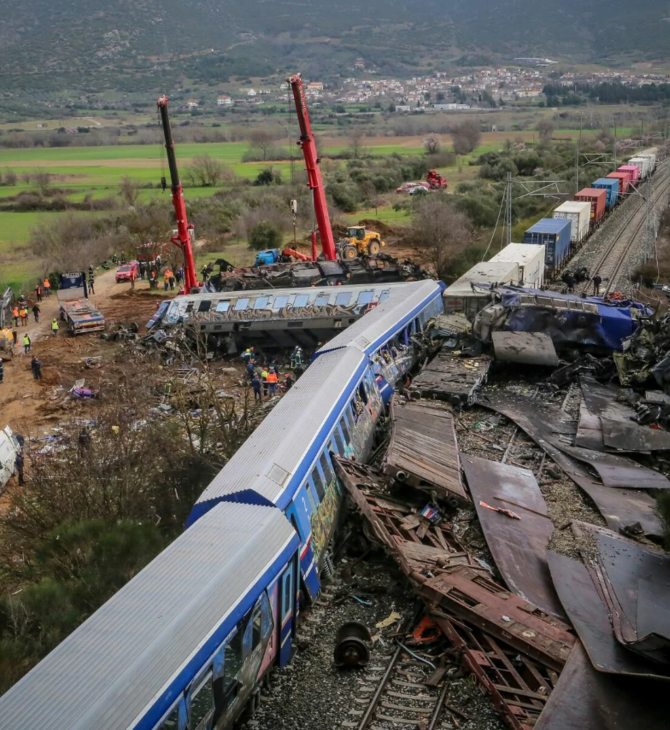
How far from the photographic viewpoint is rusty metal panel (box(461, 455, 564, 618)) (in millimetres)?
10992

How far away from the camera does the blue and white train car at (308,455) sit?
10.7 metres

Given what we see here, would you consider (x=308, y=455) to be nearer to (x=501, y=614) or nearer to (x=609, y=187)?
A: (x=501, y=614)

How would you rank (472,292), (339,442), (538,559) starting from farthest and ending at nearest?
(472,292) → (339,442) → (538,559)

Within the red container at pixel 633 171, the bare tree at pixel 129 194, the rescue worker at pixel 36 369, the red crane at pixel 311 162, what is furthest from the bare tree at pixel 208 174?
the rescue worker at pixel 36 369

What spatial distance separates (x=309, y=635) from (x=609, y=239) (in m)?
37.0

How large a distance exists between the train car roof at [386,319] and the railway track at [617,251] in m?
6.90

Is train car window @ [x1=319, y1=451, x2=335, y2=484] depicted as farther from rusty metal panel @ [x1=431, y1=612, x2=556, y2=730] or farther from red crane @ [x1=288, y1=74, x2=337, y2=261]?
red crane @ [x1=288, y1=74, x2=337, y2=261]

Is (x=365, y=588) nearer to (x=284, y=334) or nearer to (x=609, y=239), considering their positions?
(x=284, y=334)

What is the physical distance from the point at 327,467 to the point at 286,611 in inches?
138

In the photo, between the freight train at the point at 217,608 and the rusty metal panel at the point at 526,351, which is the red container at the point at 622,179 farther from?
the freight train at the point at 217,608

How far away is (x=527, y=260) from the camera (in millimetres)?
29719

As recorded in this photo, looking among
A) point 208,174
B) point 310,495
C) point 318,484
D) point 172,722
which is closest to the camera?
point 172,722

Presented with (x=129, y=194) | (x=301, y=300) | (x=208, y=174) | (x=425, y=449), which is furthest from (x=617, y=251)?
(x=208, y=174)

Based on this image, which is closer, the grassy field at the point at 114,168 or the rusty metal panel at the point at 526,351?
the rusty metal panel at the point at 526,351
